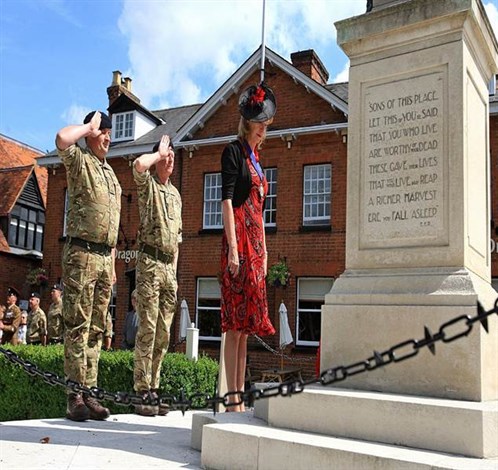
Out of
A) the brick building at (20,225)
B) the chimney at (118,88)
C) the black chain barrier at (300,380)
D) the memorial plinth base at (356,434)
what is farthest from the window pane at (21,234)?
the memorial plinth base at (356,434)

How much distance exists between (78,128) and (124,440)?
2426mm

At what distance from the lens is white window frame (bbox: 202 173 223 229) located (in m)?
20.8

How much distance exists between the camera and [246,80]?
21.2 metres

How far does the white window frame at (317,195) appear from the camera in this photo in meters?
19.0

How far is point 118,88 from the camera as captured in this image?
2708 cm

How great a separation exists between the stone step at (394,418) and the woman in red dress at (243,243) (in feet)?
2.12

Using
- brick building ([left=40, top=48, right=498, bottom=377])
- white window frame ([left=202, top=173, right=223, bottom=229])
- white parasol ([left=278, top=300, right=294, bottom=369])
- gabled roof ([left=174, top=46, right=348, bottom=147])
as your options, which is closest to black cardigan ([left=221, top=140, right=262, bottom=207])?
white parasol ([left=278, top=300, right=294, bottom=369])

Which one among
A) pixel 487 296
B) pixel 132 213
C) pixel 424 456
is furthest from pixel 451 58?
pixel 132 213

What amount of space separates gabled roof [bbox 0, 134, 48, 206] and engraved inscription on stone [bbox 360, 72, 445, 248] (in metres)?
22.3

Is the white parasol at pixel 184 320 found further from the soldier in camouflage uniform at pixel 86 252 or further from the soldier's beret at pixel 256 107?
the soldier's beret at pixel 256 107

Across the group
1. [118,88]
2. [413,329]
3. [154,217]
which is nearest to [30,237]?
[118,88]

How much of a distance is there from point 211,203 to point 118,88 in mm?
8971

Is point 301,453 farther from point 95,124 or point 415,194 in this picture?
point 95,124

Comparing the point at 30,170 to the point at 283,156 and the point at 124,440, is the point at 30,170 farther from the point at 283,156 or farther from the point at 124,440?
the point at 124,440
